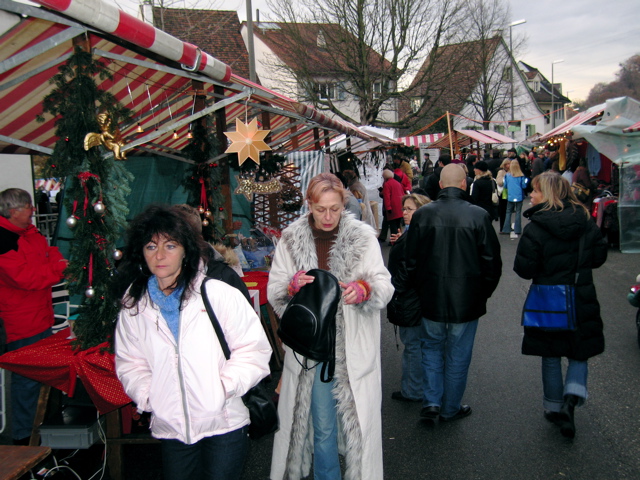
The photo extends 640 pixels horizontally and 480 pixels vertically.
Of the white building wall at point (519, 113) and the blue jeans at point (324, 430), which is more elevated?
the white building wall at point (519, 113)

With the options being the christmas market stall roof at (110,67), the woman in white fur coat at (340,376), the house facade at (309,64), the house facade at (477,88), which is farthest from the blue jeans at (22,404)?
the house facade at (309,64)

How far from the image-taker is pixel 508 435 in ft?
12.6

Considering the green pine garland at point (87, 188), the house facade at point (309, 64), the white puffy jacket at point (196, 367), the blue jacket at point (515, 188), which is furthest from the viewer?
the house facade at point (309, 64)

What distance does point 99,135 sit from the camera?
3184 millimetres

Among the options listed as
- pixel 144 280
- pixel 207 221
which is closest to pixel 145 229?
pixel 144 280

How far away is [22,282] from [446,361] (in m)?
3.38

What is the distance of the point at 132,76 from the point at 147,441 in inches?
134

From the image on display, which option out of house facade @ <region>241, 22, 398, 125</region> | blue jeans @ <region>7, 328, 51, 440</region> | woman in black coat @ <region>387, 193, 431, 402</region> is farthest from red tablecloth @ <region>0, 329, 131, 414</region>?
house facade @ <region>241, 22, 398, 125</region>

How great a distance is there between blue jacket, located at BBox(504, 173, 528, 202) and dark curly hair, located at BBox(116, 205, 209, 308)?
10724mm

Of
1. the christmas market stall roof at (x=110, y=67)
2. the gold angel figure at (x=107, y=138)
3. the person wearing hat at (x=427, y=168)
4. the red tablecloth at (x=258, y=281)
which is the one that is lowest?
the red tablecloth at (x=258, y=281)

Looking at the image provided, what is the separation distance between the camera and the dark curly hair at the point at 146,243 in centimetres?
241

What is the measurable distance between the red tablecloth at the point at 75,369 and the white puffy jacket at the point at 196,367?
3.00ft

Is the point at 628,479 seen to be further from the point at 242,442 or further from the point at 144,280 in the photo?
the point at 144,280

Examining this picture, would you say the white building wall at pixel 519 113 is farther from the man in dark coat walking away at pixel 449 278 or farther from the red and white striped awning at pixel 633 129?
the man in dark coat walking away at pixel 449 278
